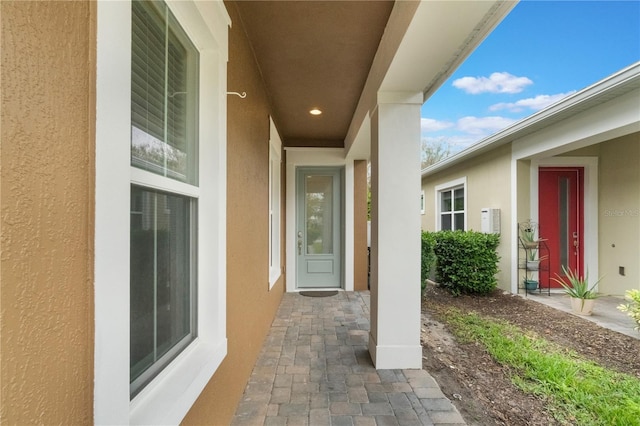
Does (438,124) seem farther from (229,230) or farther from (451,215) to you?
(229,230)

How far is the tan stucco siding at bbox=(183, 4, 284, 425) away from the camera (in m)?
1.73

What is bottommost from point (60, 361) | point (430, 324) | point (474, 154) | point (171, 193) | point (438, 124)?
point (430, 324)

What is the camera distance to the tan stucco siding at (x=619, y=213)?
4586 mm

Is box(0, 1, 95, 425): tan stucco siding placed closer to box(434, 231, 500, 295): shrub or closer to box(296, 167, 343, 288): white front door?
box(296, 167, 343, 288): white front door

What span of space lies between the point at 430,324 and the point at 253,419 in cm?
258

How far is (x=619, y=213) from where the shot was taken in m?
4.79

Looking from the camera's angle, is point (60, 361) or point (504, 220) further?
point (504, 220)

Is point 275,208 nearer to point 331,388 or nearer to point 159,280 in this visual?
point 331,388

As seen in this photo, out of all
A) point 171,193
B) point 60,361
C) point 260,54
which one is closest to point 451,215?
point 260,54

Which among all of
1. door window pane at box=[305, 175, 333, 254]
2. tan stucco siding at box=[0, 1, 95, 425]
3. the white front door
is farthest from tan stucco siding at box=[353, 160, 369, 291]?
tan stucco siding at box=[0, 1, 95, 425]

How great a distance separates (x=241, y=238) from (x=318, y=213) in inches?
132

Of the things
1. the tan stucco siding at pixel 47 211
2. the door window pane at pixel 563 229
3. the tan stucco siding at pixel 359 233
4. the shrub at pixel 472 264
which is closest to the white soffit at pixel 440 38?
the tan stucco siding at pixel 47 211

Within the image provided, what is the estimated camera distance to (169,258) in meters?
1.30

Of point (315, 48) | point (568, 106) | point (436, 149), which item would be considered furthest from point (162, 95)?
point (436, 149)
